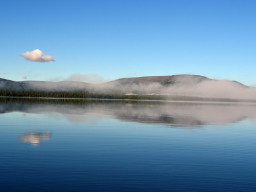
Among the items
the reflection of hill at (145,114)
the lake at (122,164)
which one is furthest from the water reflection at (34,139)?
the reflection of hill at (145,114)

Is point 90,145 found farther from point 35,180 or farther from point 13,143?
point 35,180

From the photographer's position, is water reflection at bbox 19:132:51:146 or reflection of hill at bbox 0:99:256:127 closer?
water reflection at bbox 19:132:51:146

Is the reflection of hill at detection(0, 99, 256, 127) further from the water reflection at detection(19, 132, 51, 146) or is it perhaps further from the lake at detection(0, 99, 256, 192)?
the lake at detection(0, 99, 256, 192)

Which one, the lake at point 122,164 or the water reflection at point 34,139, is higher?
the water reflection at point 34,139

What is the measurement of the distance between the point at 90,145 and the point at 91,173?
9.54 metres

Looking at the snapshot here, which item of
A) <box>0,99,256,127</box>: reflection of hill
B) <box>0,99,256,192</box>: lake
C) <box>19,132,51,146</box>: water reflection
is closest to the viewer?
<box>0,99,256,192</box>: lake

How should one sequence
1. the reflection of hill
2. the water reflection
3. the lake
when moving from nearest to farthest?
the lake → the water reflection → the reflection of hill

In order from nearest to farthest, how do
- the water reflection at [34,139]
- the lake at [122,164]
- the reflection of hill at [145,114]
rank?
the lake at [122,164]
the water reflection at [34,139]
the reflection of hill at [145,114]

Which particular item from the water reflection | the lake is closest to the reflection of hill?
the water reflection

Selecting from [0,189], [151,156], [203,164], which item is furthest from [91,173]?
[203,164]

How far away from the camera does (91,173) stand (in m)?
17.5

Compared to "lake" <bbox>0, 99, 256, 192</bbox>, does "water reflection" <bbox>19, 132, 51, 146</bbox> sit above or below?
above

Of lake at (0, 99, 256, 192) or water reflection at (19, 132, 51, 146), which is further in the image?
water reflection at (19, 132, 51, 146)

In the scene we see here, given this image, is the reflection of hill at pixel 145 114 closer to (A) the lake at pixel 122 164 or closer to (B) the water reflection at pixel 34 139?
(B) the water reflection at pixel 34 139
